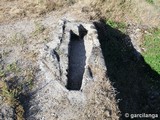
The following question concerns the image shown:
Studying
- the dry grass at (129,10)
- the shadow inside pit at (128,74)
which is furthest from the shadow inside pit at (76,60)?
the dry grass at (129,10)

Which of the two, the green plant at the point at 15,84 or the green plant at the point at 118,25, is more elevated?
the green plant at the point at 15,84

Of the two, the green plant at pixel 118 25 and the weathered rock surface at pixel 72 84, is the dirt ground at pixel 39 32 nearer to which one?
the green plant at pixel 118 25

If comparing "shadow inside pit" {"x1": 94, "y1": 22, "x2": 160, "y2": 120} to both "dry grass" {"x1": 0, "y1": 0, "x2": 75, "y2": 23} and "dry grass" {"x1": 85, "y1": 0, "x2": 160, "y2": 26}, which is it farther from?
"dry grass" {"x1": 0, "y1": 0, "x2": 75, "y2": 23}

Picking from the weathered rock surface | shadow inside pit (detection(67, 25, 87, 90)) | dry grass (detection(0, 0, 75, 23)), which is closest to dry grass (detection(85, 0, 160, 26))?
dry grass (detection(0, 0, 75, 23))

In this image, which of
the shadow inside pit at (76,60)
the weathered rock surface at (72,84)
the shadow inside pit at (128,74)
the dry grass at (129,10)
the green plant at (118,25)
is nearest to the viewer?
the weathered rock surface at (72,84)

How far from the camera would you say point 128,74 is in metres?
14.1

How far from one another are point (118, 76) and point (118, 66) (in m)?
0.82

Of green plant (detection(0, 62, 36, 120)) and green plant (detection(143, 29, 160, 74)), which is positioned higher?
green plant (detection(0, 62, 36, 120))

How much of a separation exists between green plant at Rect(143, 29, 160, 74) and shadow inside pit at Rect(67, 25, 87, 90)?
3.02 metres

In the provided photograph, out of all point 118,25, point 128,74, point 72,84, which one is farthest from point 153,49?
point 72,84

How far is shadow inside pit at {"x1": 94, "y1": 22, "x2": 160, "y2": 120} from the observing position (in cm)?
1278

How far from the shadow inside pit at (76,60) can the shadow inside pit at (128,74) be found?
1116mm

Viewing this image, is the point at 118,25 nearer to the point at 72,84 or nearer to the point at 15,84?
the point at 72,84

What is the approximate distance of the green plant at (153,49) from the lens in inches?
577
